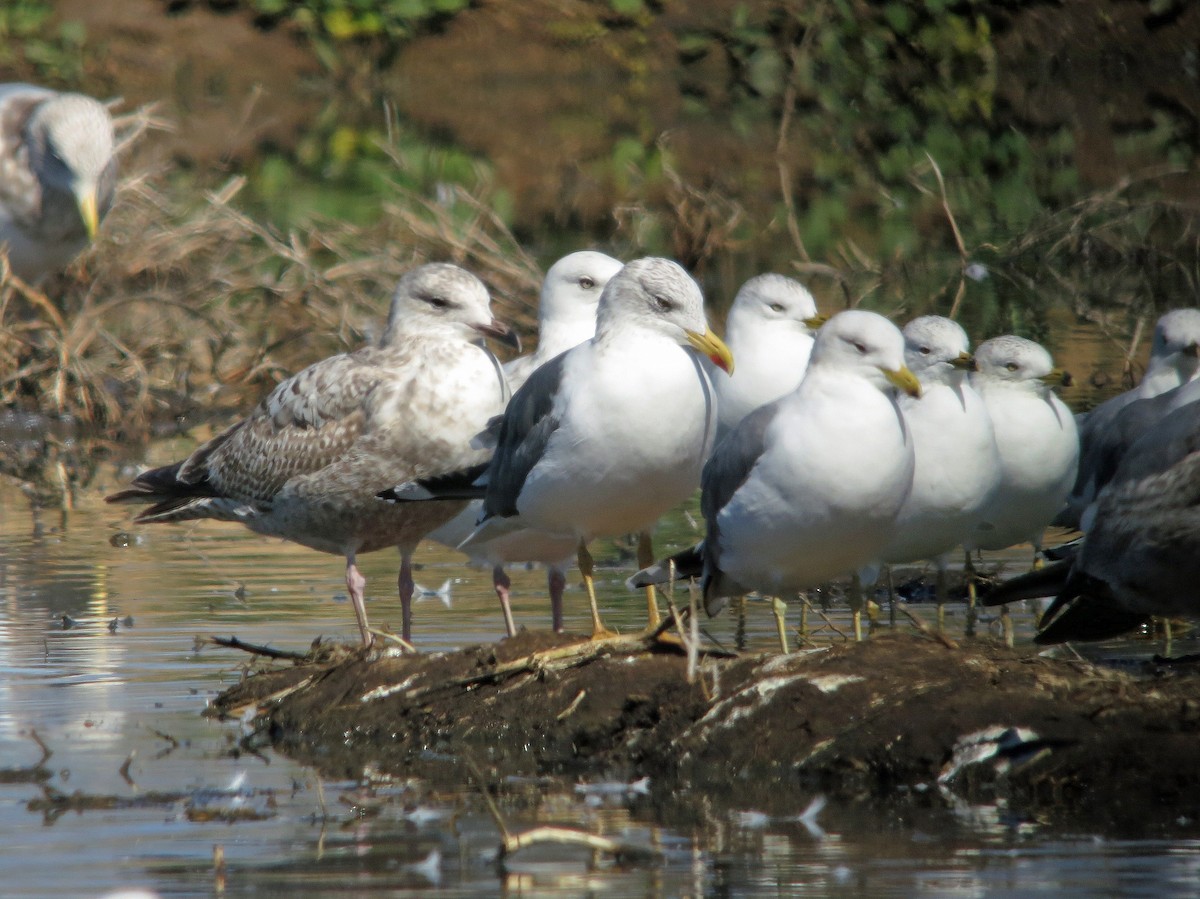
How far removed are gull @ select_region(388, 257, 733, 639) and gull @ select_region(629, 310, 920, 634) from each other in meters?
0.18

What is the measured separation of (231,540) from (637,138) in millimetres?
19330

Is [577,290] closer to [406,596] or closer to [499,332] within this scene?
[499,332]

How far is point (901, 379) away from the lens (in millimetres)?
6074

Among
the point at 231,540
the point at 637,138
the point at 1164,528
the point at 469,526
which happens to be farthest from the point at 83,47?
the point at 1164,528

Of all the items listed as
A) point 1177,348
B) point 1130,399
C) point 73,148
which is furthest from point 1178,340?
point 73,148

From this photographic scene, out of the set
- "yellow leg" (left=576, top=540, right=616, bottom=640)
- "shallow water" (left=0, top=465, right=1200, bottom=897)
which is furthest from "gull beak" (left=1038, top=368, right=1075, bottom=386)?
"yellow leg" (left=576, top=540, right=616, bottom=640)

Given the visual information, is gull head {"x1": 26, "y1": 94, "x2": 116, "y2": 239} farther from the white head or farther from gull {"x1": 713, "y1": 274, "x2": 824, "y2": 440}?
the white head

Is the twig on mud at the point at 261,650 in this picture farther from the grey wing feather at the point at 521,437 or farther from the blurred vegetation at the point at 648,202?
the blurred vegetation at the point at 648,202

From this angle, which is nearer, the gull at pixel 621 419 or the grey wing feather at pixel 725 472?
the grey wing feather at pixel 725 472

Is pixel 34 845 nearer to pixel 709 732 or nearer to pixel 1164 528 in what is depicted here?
pixel 709 732

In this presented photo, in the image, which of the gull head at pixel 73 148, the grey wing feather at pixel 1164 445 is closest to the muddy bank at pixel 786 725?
the grey wing feather at pixel 1164 445

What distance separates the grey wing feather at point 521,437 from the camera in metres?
6.43

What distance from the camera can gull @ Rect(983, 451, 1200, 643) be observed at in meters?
5.95

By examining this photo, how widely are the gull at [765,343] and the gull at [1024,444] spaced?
71 cm
